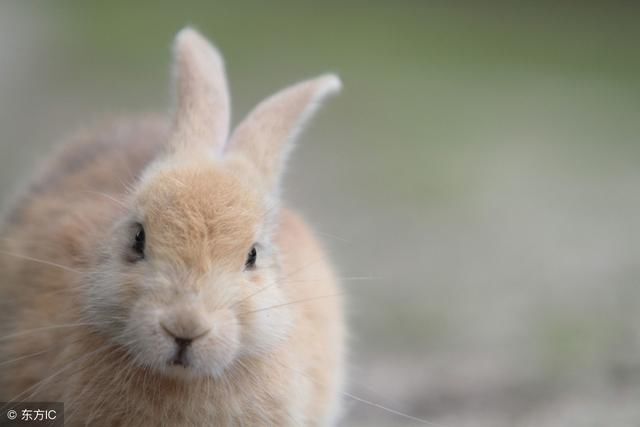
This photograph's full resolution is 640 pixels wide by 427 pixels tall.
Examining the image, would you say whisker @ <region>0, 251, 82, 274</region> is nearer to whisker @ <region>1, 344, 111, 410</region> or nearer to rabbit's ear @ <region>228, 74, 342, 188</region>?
whisker @ <region>1, 344, 111, 410</region>

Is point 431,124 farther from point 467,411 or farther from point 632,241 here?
point 467,411

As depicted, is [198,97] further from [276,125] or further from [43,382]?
[43,382]

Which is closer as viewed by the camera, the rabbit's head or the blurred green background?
the rabbit's head

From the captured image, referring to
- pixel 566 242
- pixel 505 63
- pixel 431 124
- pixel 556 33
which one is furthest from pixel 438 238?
pixel 556 33

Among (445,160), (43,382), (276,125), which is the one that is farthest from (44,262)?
(445,160)

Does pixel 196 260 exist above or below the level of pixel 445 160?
below

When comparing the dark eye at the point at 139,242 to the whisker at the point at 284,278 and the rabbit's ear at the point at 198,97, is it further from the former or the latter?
the rabbit's ear at the point at 198,97

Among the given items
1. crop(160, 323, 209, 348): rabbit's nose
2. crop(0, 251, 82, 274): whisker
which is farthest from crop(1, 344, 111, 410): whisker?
crop(160, 323, 209, 348): rabbit's nose
